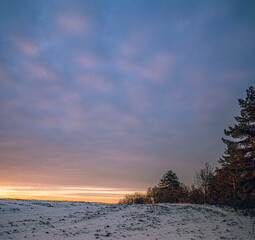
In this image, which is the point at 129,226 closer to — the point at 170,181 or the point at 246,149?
the point at 246,149

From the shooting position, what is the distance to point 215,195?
42500mm

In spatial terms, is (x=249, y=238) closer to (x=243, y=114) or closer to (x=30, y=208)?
(x=243, y=114)

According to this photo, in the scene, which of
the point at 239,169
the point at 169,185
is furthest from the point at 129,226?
the point at 169,185

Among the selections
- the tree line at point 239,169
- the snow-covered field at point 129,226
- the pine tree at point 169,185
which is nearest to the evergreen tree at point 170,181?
the pine tree at point 169,185

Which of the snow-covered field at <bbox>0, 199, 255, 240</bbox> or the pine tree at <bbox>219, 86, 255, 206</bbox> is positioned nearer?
the snow-covered field at <bbox>0, 199, 255, 240</bbox>

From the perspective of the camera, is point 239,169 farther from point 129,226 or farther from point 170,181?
point 170,181

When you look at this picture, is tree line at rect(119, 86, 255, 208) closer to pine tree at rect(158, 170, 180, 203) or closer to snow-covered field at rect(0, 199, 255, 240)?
snow-covered field at rect(0, 199, 255, 240)

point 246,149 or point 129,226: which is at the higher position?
point 246,149

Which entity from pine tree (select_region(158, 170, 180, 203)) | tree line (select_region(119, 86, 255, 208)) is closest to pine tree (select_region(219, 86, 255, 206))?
tree line (select_region(119, 86, 255, 208))

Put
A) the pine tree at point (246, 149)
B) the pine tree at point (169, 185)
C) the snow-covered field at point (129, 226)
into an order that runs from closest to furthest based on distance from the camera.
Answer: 1. the snow-covered field at point (129, 226)
2. the pine tree at point (246, 149)
3. the pine tree at point (169, 185)

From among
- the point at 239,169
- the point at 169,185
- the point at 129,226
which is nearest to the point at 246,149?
the point at 239,169

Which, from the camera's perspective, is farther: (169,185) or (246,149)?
(169,185)

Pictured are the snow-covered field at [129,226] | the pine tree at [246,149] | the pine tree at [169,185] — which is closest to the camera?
the snow-covered field at [129,226]

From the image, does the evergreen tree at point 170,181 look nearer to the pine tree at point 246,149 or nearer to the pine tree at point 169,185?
the pine tree at point 169,185
